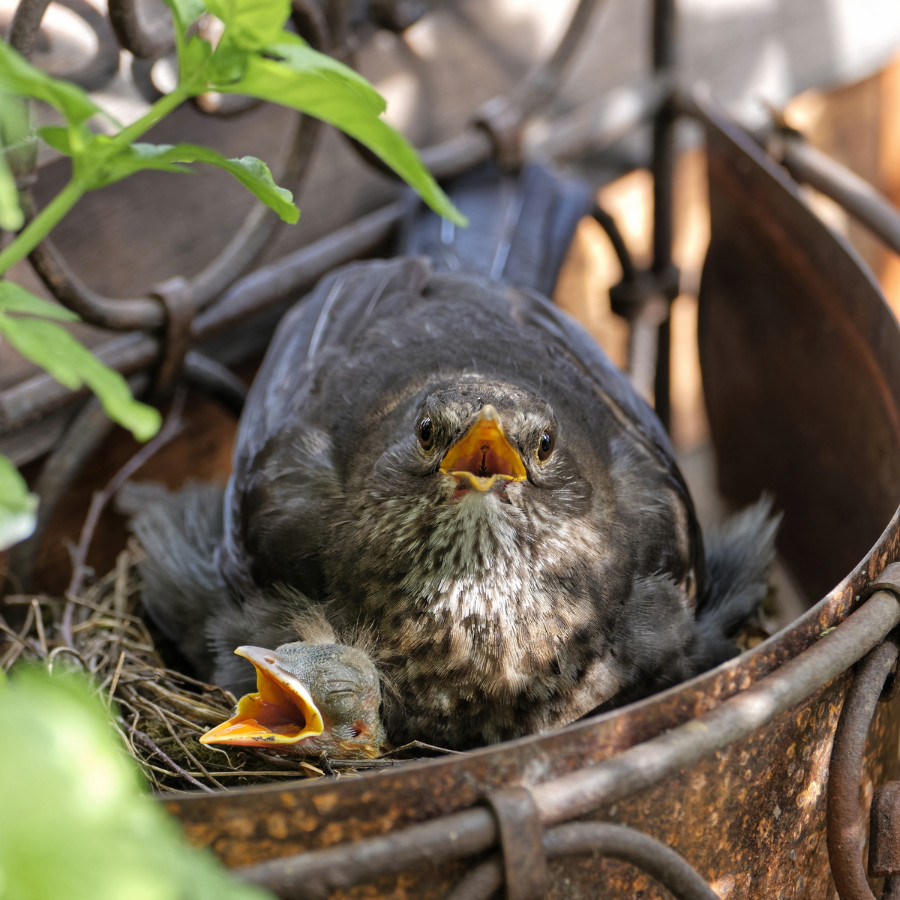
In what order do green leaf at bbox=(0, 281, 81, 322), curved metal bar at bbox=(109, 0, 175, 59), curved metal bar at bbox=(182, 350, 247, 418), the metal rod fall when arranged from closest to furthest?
1. green leaf at bbox=(0, 281, 81, 322)
2. curved metal bar at bbox=(109, 0, 175, 59)
3. curved metal bar at bbox=(182, 350, 247, 418)
4. the metal rod

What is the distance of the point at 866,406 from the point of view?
A: 5.35ft

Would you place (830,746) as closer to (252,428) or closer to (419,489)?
(419,489)

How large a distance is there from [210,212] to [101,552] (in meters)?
0.78

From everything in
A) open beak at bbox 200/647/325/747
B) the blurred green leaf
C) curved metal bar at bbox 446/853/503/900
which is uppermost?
the blurred green leaf

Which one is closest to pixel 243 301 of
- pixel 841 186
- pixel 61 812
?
pixel 841 186

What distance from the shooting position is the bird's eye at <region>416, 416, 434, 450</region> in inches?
56.4

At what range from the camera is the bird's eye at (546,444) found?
56.6 inches

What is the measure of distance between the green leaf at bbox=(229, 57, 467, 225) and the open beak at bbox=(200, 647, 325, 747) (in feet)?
2.27

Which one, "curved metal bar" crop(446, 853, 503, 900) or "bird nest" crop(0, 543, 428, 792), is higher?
"curved metal bar" crop(446, 853, 503, 900)

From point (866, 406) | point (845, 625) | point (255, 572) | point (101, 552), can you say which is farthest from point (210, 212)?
point (845, 625)

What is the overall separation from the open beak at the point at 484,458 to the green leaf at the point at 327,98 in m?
0.55

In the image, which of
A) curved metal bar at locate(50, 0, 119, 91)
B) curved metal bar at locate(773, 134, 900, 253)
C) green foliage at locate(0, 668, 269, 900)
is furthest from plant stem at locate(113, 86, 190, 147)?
curved metal bar at locate(773, 134, 900, 253)

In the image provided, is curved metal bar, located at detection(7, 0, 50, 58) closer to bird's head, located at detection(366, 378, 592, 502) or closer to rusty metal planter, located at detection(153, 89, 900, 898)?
bird's head, located at detection(366, 378, 592, 502)

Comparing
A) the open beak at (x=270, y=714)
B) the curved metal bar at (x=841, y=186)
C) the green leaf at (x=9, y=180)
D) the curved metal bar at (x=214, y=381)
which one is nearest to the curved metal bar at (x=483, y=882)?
the open beak at (x=270, y=714)
